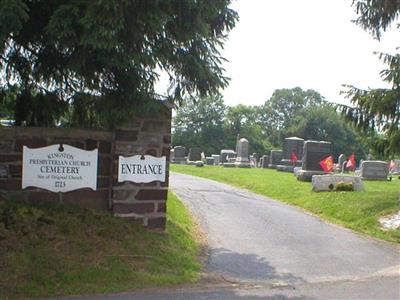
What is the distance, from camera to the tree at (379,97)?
1284 centimetres

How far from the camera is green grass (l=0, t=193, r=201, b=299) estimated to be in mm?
6106

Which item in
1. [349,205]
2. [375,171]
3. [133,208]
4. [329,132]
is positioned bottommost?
[349,205]

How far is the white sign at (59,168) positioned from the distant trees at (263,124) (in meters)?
80.3

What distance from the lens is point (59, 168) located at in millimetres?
7957

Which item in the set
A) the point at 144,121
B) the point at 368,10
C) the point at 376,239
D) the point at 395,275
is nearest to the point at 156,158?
the point at 144,121

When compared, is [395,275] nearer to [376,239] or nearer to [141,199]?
[376,239]

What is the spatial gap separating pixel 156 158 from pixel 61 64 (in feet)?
6.57

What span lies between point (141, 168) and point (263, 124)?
11368 centimetres

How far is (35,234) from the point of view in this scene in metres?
6.89

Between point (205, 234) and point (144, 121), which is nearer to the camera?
point (144, 121)

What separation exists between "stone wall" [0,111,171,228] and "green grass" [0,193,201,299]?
0.86 ft

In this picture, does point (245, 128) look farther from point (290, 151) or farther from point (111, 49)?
point (111, 49)

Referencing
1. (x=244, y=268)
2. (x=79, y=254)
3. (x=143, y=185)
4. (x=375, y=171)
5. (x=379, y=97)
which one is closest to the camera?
(x=79, y=254)

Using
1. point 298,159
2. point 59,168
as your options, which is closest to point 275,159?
point 298,159
